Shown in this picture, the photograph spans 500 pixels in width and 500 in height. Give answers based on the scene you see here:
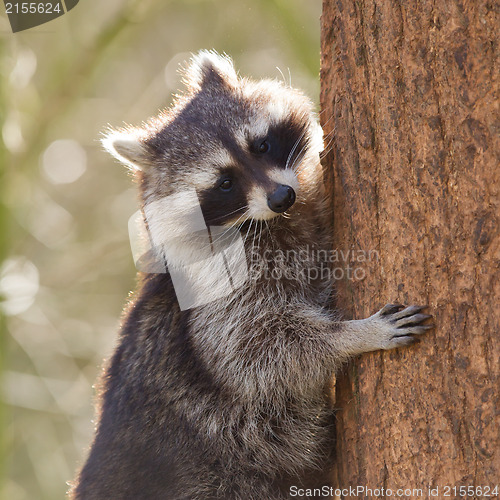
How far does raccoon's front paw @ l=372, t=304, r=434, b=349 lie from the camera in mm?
2756

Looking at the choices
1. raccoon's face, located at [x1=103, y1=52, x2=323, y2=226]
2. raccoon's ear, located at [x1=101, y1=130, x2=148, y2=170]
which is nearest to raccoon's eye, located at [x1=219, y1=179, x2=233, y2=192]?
raccoon's face, located at [x1=103, y1=52, x2=323, y2=226]

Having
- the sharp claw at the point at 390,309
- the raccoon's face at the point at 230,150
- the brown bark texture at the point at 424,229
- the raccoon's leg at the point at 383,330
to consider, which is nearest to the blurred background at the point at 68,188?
the raccoon's face at the point at 230,150

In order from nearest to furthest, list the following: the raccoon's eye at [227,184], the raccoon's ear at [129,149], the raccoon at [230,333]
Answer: the raccoon at [230,333], the raccoon's eye at [227,184], the raccoon's ear at [129,149]

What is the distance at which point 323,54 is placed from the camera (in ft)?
11.3

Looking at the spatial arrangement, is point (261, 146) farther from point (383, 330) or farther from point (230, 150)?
point (383, 330)

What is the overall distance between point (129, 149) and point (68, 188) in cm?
489

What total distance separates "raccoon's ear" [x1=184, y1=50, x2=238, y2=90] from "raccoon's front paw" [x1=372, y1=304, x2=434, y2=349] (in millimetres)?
2011

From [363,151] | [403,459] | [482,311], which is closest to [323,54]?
[363,151]

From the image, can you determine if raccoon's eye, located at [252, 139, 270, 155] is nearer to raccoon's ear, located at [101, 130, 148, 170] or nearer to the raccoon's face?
the raccoon's face

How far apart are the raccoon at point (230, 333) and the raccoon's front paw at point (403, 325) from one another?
1.80ft

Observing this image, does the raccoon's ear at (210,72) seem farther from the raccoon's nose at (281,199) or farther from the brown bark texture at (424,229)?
the brown bark texture at (424,229)

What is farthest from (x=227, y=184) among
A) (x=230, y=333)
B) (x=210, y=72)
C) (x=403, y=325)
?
(x=403, y=325)

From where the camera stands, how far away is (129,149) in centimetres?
401

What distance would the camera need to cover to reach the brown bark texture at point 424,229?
2523 mm
